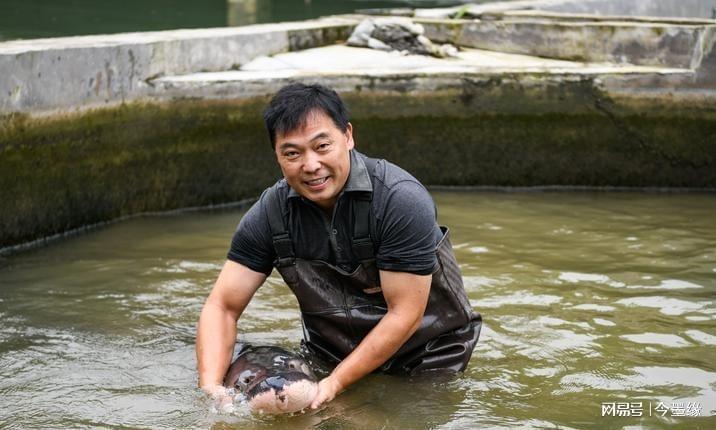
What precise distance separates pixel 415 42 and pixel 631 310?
428cm

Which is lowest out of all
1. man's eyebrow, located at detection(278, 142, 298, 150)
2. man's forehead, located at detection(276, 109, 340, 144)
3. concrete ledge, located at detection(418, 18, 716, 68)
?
man's eyebrow, located at detection(278, 142, 298, 150)

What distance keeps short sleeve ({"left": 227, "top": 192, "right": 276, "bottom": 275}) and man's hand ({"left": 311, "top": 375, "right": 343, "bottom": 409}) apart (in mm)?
511

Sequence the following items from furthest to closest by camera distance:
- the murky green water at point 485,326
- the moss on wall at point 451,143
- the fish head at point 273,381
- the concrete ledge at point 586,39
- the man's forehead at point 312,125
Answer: the concrete ledge at point 586,39 → the moss on wall at point 451,143 → the murky green water at point 485,326 → the fish head at point 273,381 → the man's forehead at point 312,125

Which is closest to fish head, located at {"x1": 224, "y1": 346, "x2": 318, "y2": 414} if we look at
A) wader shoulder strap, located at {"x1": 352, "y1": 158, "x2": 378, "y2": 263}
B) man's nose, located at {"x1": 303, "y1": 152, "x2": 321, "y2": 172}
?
wader shoulder strap, located at {"x1": 352, "y1": 158, "x2": 378, "y2": 263}

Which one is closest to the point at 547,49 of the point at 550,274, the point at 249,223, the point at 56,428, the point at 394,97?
the point at 394,97

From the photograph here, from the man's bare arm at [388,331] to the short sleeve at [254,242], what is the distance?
0.48m

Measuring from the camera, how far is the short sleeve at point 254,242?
409 cm

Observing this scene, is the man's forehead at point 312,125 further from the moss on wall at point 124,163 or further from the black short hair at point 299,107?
the moss on wall at point 124,163

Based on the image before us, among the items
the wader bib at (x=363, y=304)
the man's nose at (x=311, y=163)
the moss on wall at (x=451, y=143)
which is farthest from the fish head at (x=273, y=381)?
the moss on wall at (x=451, y=143)

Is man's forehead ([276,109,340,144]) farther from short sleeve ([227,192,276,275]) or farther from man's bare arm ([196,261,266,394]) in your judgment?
man's bare arm ([196,261,266,394])

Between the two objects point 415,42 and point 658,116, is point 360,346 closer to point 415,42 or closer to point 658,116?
point 658,116

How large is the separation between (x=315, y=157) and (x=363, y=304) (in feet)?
2.14

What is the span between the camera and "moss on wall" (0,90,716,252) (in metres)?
7.29

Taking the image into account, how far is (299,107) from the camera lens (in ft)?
12.6
